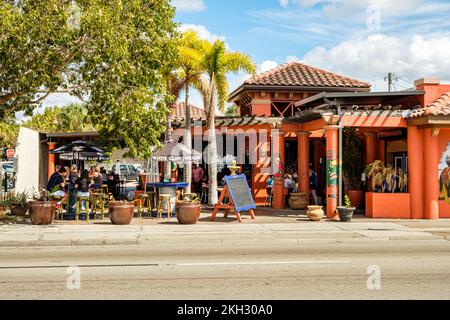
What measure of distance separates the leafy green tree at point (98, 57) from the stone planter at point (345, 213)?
21.1 ft

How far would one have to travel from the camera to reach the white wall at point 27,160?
79.6ft

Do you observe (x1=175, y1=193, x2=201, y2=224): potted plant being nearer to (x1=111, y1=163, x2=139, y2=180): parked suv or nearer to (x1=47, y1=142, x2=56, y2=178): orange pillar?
(x1=47, y1=142, x2=56, y2=178): orange pillar

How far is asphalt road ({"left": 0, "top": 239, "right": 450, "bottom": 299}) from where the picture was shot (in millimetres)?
7703

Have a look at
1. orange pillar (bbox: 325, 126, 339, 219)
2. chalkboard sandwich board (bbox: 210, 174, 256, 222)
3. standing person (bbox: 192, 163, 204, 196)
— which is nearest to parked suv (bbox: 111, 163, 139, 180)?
standing person (bbox: 192, 163, 204, 196)

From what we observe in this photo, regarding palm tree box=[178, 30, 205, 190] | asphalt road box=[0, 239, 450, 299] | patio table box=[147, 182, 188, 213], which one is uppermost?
palm tree box=[178, 30, 205, 190]

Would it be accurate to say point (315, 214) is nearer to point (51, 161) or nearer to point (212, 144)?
point (212, 144)

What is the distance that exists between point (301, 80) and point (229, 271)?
768 inches

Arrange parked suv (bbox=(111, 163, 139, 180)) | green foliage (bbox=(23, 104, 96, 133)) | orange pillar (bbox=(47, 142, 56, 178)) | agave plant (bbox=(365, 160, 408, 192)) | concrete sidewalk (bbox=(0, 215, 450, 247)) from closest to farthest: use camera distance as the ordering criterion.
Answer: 1. concrete sidewalk (bbox=(0, 215, 450, 247))
2. agave plant (bbox=(365, 160, 408, 192))
3. orange pillar (bbox=(47, 142, 56, 178))
4. parked suv (bbox=(111, 163, 139, 180))
5. green foliage (bbox=(23, 104, 96, 133))

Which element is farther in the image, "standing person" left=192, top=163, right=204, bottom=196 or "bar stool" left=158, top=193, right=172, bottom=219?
"standing person" left=192, top=163, right=204, bottom=196

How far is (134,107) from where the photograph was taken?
16641 mm

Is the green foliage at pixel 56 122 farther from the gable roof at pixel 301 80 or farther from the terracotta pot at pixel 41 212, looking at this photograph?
the terracotta pot at pixel 41 212

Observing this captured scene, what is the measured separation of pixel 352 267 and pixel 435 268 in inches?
57.5

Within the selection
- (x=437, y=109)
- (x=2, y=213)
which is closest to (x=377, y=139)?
(x=437, y=109)

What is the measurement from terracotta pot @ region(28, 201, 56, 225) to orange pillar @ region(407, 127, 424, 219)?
11.8m
